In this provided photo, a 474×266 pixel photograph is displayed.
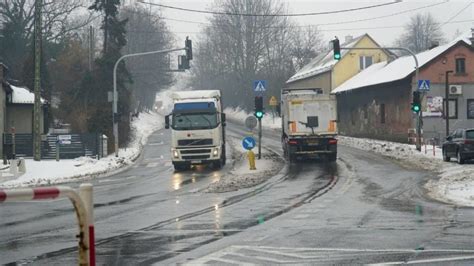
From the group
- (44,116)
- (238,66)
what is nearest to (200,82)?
(238,66)

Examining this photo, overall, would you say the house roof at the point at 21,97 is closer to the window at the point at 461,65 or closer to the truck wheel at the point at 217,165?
the truck wheel at the point at 217,165

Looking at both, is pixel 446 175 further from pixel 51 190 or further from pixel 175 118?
pixel 51 190

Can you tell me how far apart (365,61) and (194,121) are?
Result: 43754 millimetres

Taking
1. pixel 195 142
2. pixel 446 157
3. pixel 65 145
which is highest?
pixel 195 142

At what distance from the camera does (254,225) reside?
41.9 feet

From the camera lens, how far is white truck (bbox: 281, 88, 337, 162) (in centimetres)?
3097

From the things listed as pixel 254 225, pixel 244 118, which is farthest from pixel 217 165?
pixel 244 118

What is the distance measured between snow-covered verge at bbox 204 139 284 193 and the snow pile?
3761 cm

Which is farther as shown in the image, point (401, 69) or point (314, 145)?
point (401, 69)

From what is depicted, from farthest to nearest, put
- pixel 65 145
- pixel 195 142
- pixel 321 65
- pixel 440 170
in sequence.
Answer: pixel 321 65
pixel 65 145
pixel 195 142
pixel 440 170

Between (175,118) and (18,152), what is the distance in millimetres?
13127

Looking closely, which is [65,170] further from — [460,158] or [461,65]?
[461,65]

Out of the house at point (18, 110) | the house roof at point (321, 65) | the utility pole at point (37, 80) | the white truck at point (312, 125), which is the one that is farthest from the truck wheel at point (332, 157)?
the house roof at point (321, 65)

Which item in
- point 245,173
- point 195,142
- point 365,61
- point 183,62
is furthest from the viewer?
point 365,61
